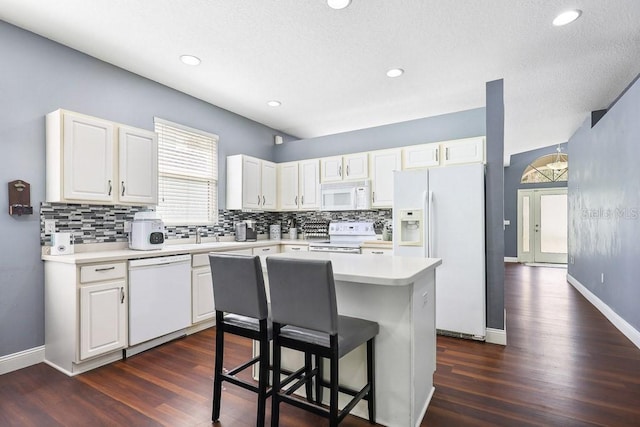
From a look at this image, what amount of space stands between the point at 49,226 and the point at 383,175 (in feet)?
11.9

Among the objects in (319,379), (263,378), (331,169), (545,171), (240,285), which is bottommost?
(319,379)

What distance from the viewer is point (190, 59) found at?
3.22 m

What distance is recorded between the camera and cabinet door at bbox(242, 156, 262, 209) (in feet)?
15.2

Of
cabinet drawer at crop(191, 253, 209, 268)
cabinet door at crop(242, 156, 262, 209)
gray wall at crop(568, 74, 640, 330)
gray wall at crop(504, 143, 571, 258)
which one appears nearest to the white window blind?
cabinet door at crop(242, 156, 262, 209)

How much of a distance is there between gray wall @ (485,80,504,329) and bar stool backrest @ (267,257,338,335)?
7.94 feet

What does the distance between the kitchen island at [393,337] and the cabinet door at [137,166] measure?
2325 mm

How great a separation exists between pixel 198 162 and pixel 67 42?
5.72ft

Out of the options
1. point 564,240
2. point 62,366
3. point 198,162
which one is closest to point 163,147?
point 198,162

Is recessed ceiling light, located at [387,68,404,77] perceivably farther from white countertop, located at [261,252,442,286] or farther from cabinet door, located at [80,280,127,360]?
cabinet door, located at [80,280,127,360]

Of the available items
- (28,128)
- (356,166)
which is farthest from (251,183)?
(28,128)

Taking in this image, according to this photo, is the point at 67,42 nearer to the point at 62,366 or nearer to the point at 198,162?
the point at 198,162

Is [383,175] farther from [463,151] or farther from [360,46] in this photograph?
[360,46]

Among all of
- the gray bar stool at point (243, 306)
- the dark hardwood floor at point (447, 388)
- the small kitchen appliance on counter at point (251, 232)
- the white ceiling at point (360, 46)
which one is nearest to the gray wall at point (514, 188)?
the white ceiling at point (360, 46)

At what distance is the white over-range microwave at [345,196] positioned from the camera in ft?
15.0
